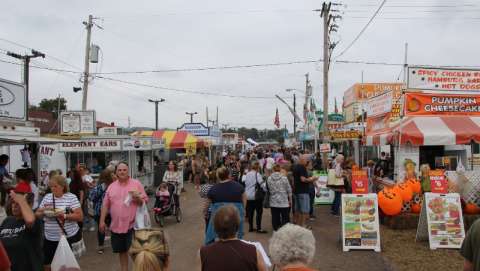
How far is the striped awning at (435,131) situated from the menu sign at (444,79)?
1095 mm

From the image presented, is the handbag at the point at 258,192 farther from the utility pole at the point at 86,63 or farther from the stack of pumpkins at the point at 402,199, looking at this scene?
the utility pole at the point at 86,63

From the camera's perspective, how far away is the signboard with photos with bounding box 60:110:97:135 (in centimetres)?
2097

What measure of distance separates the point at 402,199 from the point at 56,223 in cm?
745

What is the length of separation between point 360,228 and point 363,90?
96.0 feet

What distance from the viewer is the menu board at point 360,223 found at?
8500 mm

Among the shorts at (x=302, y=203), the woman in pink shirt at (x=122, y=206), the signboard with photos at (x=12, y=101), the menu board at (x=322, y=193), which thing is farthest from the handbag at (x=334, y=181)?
the signboard with photos at (x=12, y=101)

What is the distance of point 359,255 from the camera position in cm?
822

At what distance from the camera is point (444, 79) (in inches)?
551

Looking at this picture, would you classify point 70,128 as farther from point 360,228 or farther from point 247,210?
point 360,228

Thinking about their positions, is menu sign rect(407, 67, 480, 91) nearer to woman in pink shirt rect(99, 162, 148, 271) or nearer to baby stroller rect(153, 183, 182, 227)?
baby stroller rect(153, 183, 182, 227)

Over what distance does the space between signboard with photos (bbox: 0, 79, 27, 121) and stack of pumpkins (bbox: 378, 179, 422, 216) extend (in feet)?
25.4

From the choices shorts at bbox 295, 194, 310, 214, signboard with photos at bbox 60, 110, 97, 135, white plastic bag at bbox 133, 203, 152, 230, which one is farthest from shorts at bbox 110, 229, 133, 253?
signboard with photos at bbox 60, 110, 97, 135

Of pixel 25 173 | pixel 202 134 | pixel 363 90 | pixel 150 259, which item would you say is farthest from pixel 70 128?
pixel 363 90

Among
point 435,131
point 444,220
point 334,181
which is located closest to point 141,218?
point 444,220
